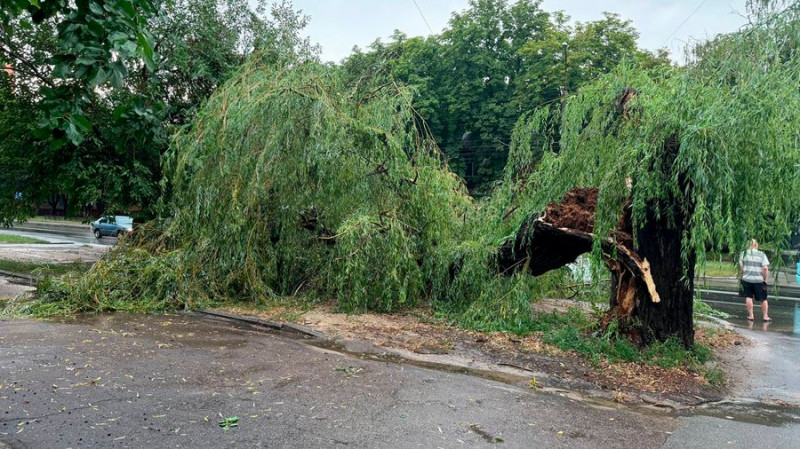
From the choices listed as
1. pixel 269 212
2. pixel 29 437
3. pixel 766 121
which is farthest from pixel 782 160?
pixel 269 212

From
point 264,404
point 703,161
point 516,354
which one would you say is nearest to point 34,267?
point 264,404

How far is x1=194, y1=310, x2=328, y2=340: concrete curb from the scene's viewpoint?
7891 mm

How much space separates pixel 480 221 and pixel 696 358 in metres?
4.66

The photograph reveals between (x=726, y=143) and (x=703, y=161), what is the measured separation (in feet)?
0.95

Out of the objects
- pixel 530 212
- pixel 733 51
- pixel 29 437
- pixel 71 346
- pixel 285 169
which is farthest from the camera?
pixel 285 169

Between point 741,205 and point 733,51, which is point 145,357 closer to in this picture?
point 741,205

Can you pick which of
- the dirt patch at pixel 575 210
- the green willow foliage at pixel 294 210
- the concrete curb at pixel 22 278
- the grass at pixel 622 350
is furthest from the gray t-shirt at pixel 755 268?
the concrete curb at pixel 22 278

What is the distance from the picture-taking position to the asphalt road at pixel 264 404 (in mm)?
4105

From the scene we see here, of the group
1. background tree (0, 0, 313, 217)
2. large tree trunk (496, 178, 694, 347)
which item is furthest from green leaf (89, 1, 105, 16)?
background tree (0, 0, 313, 217)

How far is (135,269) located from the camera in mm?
9898

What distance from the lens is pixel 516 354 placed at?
699cm

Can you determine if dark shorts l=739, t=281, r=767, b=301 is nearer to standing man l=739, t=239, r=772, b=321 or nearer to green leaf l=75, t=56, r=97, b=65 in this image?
standing man l=739, t=239, r=772, b=321

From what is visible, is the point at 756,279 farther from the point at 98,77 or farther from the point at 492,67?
the point at 492,67

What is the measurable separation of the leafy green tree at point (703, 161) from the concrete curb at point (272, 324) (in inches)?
160
